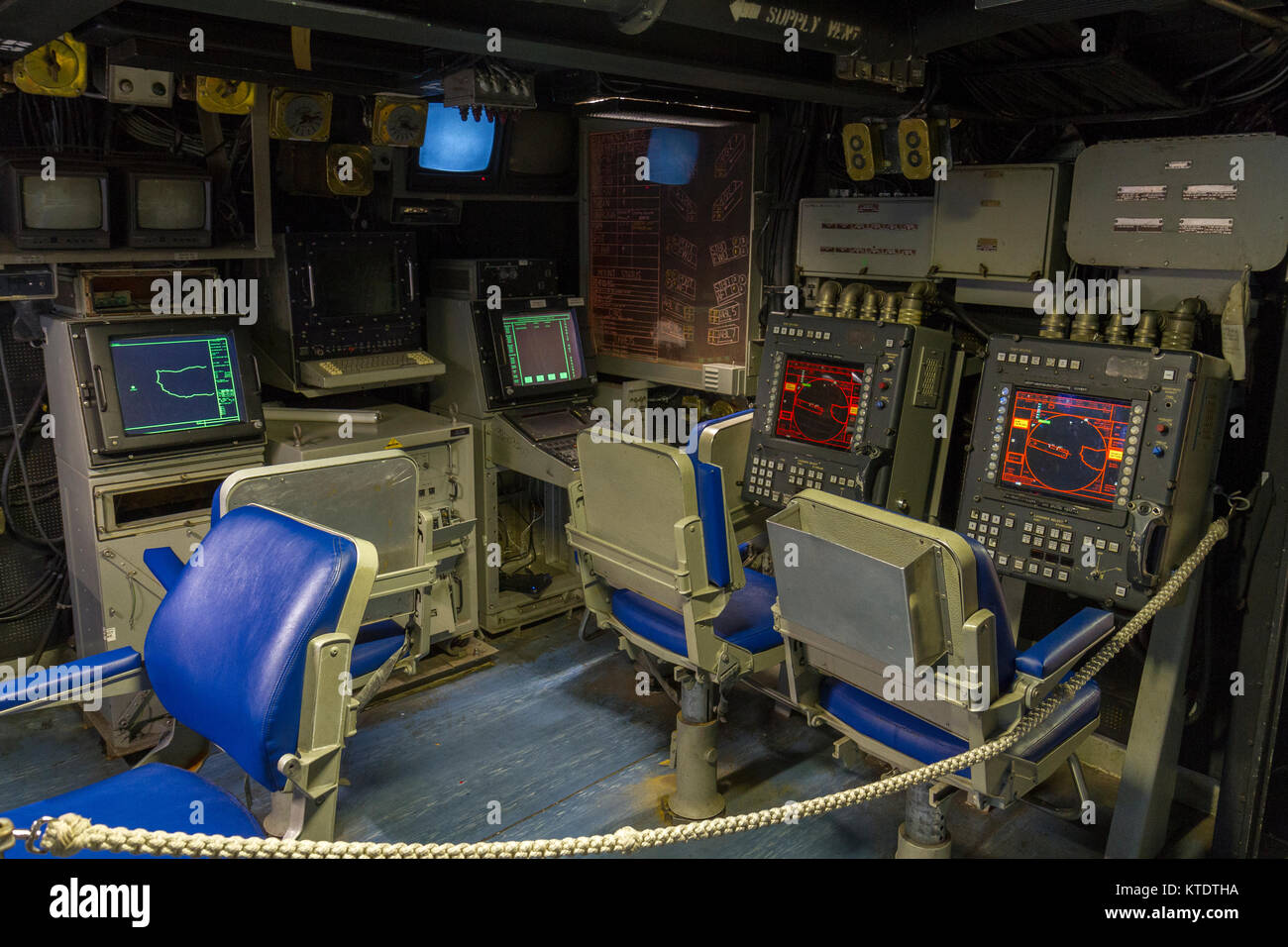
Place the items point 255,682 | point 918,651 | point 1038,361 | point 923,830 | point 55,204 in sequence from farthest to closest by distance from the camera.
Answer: point 55,204, point 1038,361, point 923,830, point 918,651, point 255,682

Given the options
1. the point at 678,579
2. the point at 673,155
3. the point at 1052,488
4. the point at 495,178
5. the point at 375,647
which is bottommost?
the point at 375,647

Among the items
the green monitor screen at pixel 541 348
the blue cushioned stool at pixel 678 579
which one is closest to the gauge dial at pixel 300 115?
the green monitor screen at pixel 541 348

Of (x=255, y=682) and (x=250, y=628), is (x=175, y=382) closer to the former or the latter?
(x=250, y=628)

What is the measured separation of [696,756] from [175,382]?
84.2 inches

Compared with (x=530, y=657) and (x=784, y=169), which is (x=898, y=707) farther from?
(x=784, y=169)

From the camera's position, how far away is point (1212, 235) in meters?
2.72

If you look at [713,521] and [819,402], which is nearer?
[713,521]

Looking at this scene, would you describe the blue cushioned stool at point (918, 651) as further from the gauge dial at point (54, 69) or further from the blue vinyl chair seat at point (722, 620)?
the gauge dial at point (54, 69)

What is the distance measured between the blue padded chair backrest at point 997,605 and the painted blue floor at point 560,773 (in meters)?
0.99

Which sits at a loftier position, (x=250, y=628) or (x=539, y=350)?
(x=539, y=350)

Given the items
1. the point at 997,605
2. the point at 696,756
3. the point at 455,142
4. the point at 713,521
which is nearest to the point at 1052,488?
the point at 997,605

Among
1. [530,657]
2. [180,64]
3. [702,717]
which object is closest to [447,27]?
[180,64]

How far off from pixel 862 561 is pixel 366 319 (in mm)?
2603

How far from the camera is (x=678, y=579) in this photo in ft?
8.67
